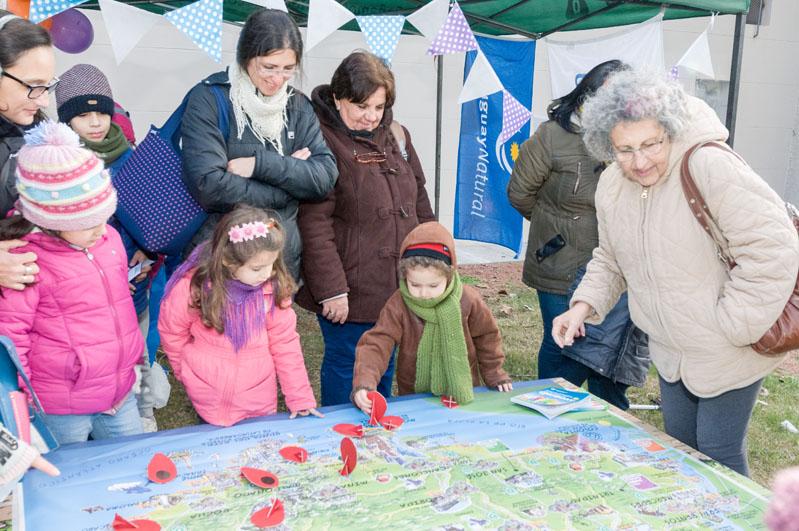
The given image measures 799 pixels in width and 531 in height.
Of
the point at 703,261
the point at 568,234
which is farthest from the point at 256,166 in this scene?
the point at 703,261

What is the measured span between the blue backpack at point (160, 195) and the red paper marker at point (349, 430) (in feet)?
3.10

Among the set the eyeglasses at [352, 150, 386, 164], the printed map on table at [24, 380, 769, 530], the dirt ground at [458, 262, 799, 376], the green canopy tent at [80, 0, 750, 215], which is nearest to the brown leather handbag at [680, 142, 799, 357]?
the printed map on table at [24, 380, 769, 530]

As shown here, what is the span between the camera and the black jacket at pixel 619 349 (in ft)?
9.08

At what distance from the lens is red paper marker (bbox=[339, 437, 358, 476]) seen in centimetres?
178

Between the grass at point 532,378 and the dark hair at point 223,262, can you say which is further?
the grass at point 532,378

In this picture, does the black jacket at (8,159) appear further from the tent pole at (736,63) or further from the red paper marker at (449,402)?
the tent pole at (736,63)

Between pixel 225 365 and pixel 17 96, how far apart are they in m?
0.99

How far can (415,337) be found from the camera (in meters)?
2.44

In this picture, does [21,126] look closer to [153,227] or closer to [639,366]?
[153,227]

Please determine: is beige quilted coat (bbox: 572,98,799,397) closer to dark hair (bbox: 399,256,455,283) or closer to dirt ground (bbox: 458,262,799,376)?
dark hair (bbox: 399,256,455,283)

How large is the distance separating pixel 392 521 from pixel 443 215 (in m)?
5.90

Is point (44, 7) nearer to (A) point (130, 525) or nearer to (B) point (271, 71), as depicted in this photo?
(B) point (271, 71)

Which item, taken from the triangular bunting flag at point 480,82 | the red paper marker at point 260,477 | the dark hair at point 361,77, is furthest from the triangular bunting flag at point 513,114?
the red paper marker at point 260,477

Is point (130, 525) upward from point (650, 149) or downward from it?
downward
